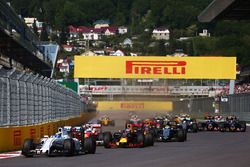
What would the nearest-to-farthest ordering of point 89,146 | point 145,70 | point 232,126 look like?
point 89,146 → point 232,126 → point 145,70

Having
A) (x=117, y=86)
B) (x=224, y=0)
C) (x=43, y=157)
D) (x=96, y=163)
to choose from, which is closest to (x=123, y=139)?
(x=43, y=157)

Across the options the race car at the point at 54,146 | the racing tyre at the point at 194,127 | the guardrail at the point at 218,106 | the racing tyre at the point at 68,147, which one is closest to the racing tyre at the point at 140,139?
the race car at the point at 54,146

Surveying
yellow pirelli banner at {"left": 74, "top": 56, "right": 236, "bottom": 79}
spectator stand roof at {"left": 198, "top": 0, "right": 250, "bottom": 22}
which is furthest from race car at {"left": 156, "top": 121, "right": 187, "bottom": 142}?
yellow pirelli banner at {"left": 74, "top": 56, "right": 236, "bottom": 79}

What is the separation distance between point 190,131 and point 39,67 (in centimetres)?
2605

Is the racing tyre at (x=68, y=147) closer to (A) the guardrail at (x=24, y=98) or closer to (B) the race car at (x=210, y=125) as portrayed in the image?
(A) the guardrail at (x=24, y=98)

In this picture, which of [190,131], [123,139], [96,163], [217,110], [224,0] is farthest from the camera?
[217,110]

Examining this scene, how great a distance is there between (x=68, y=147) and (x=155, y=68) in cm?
5715

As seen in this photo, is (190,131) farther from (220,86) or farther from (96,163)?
(220,86)

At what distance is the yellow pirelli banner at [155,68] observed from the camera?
74062mm

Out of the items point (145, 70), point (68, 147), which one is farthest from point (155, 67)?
point (68, 147)

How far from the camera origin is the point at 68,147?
18.8 metres

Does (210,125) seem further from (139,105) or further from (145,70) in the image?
(139,105)

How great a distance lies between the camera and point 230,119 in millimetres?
42625

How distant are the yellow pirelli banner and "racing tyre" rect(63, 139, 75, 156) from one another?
179ft
